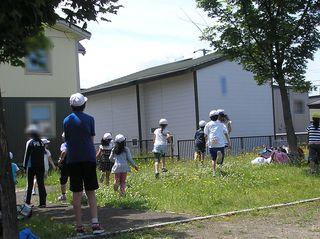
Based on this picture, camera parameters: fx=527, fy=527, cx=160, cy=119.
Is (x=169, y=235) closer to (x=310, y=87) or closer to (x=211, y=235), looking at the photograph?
(x=211, y=235)

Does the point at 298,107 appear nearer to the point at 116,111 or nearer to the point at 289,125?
the point at 116,111

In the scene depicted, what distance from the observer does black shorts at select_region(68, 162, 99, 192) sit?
7344mm

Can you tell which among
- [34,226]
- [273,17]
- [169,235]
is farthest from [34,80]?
[169,235]

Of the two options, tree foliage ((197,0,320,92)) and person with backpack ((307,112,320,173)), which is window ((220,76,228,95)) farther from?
person with backpack ((307,112,320,173))

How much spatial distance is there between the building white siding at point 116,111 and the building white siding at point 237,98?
16.6 feet

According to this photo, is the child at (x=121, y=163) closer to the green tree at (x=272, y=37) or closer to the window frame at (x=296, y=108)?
the green tree at (x=272, y=37)

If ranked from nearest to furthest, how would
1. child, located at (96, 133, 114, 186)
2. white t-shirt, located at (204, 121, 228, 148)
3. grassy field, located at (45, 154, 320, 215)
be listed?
grassy field, located at (45, 154, 320, 215) < child, located at (96, 133, 114, 186) < white t-shirt, located at (204, 121, 228, 148)

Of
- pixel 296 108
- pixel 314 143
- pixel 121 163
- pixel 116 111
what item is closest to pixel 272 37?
pixel 314 143

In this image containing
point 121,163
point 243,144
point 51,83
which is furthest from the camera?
point 243,144

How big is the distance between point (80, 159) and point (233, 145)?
17.6 m

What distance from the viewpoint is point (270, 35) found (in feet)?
51.0

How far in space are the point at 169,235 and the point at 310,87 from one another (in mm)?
10719

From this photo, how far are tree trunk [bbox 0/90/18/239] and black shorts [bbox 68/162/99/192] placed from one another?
2234 mm

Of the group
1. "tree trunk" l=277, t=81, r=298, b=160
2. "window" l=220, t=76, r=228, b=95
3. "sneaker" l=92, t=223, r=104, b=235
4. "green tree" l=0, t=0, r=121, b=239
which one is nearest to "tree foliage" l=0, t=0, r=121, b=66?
"green tree" l=0, t=0, r=121, b=239
